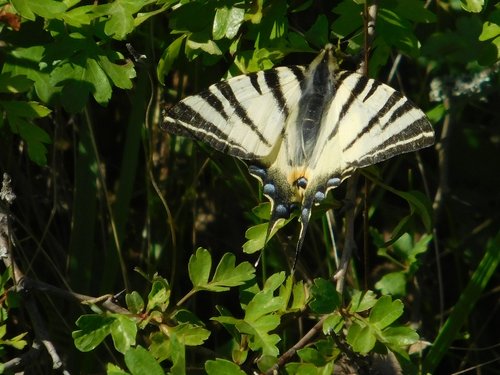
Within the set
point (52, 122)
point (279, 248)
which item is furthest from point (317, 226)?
point (52, 122)

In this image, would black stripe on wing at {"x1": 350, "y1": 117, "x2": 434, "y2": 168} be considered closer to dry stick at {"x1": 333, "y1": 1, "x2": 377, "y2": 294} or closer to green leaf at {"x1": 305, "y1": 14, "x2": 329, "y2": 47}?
dry stick at {"x1": 333, "y1": 1, "x2": 377, "y2": 294}

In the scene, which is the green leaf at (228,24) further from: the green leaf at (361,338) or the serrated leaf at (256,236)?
the green leaf at (361,338)

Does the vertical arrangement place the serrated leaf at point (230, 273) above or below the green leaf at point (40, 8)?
below

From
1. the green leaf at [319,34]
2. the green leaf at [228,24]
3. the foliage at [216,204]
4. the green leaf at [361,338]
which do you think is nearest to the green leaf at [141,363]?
the foliage at [216,204]

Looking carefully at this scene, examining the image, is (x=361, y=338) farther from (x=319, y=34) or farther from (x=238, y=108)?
(x=319, y=34)

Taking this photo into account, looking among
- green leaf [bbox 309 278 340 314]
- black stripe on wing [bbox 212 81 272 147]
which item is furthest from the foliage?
black stripe on wing [bbox 212 81 272 147]

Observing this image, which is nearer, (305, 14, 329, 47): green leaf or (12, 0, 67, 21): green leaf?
(12, 0, 67, 21): green leaf

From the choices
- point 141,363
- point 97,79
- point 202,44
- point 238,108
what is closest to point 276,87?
point 238,108
